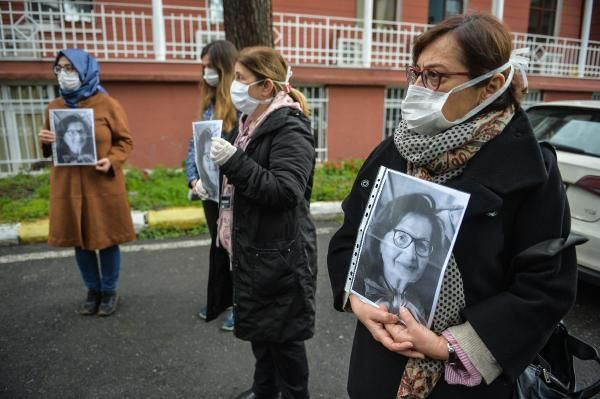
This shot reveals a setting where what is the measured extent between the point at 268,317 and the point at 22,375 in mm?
1744

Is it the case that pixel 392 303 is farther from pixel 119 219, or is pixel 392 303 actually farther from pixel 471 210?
pixel 119 219

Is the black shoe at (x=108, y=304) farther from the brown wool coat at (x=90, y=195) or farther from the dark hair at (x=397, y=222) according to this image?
the dark hair at (x=397, y=222)

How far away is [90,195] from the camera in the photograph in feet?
11.2

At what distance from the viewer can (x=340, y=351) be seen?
3.14m

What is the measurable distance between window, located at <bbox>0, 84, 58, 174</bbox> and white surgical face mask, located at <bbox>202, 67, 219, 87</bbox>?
218 inches

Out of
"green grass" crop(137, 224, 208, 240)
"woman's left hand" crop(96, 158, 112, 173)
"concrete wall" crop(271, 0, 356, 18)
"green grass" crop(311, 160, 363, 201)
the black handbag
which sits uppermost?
"concrete wall" crop(271, 0, 356, 18)

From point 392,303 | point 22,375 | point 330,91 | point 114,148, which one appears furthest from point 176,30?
point 392,303

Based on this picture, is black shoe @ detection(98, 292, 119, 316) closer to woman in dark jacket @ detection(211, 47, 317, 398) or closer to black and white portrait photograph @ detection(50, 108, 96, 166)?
black and white portrait photograph @ detection(50, 108, 96, 166)

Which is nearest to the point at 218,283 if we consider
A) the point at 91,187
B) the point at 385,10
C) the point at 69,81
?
the point at 91,187

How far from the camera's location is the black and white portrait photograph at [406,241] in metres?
1.20

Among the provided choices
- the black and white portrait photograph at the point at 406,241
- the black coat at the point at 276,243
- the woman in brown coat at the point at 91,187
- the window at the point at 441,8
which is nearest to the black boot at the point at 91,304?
the woman in brown coat at the point at 91,187

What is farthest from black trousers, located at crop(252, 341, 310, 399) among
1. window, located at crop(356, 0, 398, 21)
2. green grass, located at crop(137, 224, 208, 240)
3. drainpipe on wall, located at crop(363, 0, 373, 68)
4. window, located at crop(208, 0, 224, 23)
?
window, located at crop(356, 0, 398, 21)

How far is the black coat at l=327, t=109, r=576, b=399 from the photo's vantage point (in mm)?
1190

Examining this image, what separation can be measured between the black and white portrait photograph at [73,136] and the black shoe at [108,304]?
1.06m
